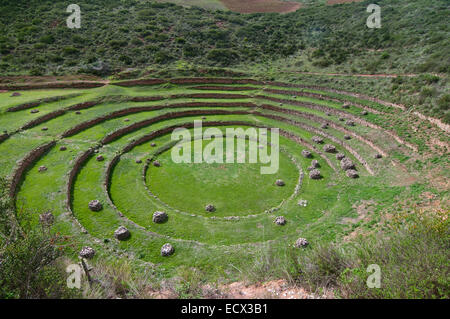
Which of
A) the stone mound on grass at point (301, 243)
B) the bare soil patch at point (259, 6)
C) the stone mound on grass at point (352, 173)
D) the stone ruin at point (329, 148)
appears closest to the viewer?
the stone mound on grass at point (301, 243)

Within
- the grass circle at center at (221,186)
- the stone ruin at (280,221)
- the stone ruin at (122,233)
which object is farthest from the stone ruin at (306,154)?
the stone ruin at (122,233)

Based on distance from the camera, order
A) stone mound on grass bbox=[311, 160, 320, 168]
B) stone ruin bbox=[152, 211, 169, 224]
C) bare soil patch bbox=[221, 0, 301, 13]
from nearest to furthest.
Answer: stone ruin bbox=[152, 211, 169, 224] < stone mound on grass bbox=[311, 160, 320, 168] < bare soil patch bbox=[221, 0, 301, 13]

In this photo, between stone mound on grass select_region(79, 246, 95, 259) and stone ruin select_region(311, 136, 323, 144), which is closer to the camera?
stone mound on grass select_region(79, 246, 95, 259)

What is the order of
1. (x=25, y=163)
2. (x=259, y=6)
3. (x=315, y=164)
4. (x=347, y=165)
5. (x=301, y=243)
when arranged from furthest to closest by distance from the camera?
(x=259, y=6), (x=315, y=164), (x=347, y=165), (x=25, y=163), (x=301, y=243)

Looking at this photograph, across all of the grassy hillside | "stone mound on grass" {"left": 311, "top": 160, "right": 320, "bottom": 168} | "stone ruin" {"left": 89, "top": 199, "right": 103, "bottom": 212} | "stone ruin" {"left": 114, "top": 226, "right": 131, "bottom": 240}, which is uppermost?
the grassy hillside

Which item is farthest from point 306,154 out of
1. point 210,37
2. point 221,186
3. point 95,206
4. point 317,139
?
point 210,37

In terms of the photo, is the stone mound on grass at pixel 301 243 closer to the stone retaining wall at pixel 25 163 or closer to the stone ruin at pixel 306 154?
the stone ruin at pixel 306 154

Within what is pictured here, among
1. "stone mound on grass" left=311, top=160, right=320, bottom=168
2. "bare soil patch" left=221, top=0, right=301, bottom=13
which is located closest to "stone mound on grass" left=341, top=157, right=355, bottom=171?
"stone mound on grass" left=311, top=160, right=320, bottom=168

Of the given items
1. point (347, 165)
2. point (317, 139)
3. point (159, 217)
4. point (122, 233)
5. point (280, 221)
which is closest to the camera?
point (122, 233)

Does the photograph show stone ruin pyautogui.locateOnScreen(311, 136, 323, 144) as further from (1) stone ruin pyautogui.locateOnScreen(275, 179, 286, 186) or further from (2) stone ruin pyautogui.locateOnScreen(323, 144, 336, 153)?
(1) stone ruin pyautogui.locateOnScreen(275, 179, 286, 186)

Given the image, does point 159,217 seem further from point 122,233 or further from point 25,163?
point 25,163

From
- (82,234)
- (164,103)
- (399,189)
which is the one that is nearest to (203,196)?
(82,234)

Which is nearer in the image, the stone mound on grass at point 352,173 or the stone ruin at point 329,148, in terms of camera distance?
the stone mound on grass at point 352,173

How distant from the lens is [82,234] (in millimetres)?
16047
